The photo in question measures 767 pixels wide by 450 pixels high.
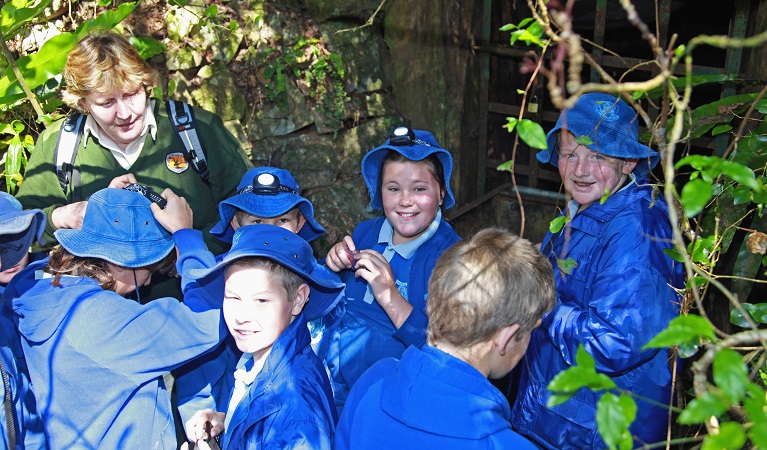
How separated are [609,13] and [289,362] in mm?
4056

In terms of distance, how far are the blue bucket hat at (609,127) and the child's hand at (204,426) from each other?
4.98 feet

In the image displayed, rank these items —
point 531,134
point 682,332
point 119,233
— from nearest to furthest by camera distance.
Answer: point 682,332 < point 531,134 < point 119,233

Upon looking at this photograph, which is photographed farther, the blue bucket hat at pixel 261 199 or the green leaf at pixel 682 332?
the blue bucket hat at pixel 261 199

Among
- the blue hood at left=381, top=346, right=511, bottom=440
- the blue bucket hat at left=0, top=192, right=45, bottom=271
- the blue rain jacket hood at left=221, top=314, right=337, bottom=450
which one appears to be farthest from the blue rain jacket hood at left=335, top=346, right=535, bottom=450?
the blue bucket hat at left=0, top=192, right=45, bottom=271

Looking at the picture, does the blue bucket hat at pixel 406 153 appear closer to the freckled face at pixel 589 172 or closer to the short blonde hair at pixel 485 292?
the freckled face at pixel 589 172

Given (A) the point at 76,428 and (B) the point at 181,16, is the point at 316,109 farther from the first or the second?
(A) the point at 76,428

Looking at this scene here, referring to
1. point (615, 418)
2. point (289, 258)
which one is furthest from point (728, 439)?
point (289, 258)

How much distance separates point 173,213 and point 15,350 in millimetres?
708

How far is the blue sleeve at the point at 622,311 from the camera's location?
2041 millimetres

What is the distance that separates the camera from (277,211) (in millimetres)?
2789

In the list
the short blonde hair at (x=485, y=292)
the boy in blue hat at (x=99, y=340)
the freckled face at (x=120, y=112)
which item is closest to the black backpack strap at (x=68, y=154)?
the freckled face at (x=120, y=112)

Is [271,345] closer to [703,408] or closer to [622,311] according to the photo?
[622,311]

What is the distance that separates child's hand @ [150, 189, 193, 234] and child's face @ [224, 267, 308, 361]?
0.43 metres

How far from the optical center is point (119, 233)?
243 cm
